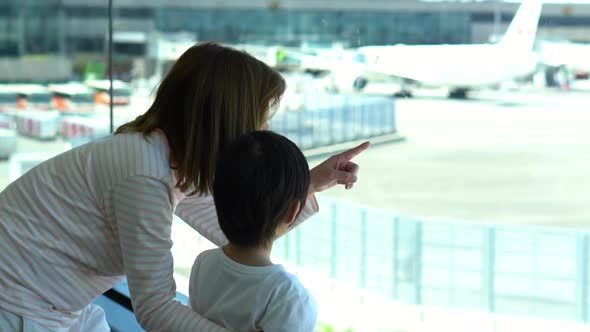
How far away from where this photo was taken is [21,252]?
1158 mm

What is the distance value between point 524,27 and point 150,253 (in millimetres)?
1114

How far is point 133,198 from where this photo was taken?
108 centimetres

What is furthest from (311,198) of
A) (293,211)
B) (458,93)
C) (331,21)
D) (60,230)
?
(331,21)

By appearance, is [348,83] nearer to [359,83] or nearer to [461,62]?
[359,83]

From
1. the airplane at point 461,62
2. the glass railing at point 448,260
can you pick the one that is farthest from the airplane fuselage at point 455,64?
the glass railing at point 448,260

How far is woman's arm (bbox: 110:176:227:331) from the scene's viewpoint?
1.08 metres

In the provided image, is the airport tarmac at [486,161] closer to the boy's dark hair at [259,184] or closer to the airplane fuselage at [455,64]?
the airplane fuselage at [455,64]

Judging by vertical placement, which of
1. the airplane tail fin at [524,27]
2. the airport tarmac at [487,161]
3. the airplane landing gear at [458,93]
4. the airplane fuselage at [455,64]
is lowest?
the airport tarmac at [487,161]

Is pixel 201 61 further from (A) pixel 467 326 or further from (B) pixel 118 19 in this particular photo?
(B) pixel 118 19

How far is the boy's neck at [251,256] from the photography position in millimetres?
1074

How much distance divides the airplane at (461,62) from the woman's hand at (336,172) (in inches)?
24.4

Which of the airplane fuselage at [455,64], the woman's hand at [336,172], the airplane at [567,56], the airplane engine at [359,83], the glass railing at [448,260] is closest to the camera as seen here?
the woman's hand at [336,172]

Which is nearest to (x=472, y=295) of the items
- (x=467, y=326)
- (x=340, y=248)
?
(x=467, y=326)

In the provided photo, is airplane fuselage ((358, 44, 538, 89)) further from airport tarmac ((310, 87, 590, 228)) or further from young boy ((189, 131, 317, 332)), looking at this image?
young boy ((189, 131, 317, 332))
